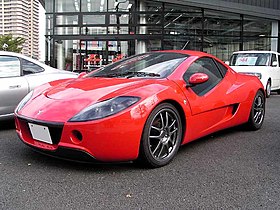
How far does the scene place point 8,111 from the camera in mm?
4699

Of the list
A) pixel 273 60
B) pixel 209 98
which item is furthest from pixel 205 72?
pixel 273 60

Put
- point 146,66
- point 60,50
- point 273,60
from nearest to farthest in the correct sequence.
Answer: point 146,66
point 273,60
point 60,50

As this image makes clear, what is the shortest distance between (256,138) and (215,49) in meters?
13.1

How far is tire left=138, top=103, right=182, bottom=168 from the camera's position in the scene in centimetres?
302

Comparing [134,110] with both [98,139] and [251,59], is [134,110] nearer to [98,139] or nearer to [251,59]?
[98,139]

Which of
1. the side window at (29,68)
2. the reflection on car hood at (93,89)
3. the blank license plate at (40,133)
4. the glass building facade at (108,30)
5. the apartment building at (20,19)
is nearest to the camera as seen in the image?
the blank license plate at (40,133)

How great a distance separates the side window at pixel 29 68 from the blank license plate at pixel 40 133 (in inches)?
85.9

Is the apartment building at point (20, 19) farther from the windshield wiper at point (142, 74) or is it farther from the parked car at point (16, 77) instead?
the windshield wiper at point (142, 74)

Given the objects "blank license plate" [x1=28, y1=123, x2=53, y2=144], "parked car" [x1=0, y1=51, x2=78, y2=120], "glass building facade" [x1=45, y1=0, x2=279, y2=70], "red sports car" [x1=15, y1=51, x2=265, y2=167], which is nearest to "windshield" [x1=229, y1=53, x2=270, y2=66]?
"glass building facade" [x1=45, y1=0, x2=279, y2=70]

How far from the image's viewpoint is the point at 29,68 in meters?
5.10

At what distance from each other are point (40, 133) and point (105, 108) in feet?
2.11

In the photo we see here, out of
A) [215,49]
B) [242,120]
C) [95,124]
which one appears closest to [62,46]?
[215,49]

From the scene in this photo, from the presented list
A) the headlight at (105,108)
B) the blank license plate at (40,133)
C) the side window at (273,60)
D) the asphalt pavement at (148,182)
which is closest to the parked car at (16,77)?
the asphalt pavement at (148,182)

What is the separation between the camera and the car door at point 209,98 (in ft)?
11.7
